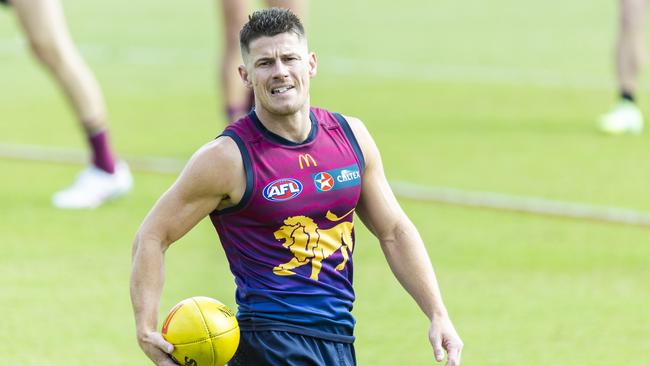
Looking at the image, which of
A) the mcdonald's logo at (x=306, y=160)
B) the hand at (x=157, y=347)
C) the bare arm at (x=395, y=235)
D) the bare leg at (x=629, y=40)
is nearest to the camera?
the hand at (x=157, y=347)

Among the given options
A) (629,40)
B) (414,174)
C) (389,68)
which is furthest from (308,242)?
(389,68)

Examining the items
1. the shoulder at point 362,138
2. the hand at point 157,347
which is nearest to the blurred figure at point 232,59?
the shoulder at point 362,138

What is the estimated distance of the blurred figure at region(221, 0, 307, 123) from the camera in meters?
9.88

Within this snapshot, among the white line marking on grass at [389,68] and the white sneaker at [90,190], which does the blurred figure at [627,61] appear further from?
the white sneaker at [90,190]

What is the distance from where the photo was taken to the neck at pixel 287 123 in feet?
16.4

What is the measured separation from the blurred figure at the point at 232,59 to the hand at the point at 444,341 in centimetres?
507

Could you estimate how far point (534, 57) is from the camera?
17.2 m

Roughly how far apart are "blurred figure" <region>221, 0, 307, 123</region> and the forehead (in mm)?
4920

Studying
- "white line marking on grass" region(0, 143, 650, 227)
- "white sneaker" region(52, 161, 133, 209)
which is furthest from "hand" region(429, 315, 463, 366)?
"white sneaker" region(52, 161, 133, 209)

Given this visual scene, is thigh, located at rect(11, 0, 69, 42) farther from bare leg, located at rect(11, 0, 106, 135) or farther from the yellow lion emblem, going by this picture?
the yellow lion emblem

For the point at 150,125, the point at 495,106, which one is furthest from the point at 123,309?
the point at 495,106

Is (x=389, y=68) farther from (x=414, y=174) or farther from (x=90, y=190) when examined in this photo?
(x=90, y=190)

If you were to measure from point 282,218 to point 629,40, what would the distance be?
8054mm

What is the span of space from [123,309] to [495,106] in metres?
7.52
